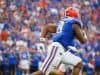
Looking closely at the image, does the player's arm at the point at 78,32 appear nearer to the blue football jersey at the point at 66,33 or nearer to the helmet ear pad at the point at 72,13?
the blue football jersey at the point at 66,33

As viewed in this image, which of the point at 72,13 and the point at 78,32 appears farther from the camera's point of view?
the point at 72,13

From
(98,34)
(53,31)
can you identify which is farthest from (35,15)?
(53,31)

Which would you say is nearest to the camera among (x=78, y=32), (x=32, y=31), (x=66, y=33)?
(x=78, y=32)

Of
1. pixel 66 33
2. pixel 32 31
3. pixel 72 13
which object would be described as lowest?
pixel 32 31

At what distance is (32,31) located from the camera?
16.3 metres

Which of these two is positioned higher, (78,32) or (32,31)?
(78,32)

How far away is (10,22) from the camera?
55.5ft

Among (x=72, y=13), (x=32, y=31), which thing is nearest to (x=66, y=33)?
(x=72, y=13)

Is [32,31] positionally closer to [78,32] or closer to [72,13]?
[72,13]

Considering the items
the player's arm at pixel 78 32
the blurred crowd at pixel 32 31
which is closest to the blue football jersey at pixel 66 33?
the player's arm at pixel 78 32

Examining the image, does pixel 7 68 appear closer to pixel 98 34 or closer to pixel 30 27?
pixel 30 27

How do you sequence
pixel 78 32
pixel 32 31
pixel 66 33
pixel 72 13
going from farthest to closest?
pixel 32 31
pixel 72 13
pixel 66 33
pixel 78 32

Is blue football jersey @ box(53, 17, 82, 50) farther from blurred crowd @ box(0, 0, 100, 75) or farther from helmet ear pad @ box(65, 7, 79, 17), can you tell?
blurred crowd @ box(0, 0, 100, 75)

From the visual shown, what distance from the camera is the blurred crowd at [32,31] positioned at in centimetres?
1486
